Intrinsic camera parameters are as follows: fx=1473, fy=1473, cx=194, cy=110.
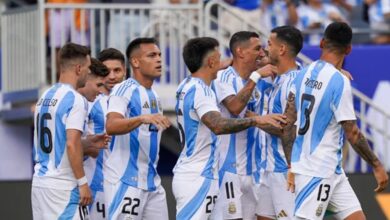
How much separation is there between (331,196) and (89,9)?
7445mm

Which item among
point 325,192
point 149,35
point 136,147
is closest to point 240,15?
point 149,35

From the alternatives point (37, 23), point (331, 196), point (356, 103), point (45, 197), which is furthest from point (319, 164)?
point (37, 23)

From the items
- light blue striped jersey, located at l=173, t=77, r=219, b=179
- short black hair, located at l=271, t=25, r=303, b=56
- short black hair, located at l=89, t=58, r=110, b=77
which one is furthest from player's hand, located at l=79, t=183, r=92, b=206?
short black hair, located at l=271, t=25, r=303, b=56

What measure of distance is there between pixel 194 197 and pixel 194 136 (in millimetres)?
568

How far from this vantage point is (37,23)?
19703mm

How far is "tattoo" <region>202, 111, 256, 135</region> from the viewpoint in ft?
43.5

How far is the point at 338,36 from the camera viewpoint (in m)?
12.8

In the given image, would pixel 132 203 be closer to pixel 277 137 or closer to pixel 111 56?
pixel 277 137

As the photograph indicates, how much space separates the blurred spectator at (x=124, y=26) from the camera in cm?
1939

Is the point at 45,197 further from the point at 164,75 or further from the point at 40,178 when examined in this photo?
the point at 164,75

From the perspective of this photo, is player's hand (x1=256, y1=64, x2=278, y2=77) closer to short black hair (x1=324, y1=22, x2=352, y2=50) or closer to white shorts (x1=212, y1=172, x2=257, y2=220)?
white shorts (x1=212, y1=172, x2=257, y2=220)

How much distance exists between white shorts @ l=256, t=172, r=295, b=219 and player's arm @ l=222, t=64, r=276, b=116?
0.75 m

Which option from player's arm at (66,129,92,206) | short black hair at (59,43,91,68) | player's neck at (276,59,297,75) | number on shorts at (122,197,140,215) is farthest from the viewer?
player's neck at (276,59,297,75)

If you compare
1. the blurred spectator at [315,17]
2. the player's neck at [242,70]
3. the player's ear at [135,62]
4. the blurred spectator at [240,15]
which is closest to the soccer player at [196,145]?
the player's ear at [135,62]
